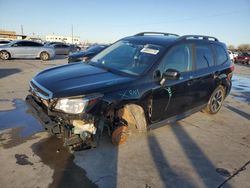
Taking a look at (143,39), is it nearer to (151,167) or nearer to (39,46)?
(151,167)

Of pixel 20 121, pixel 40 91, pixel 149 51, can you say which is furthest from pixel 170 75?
pixel 20 121

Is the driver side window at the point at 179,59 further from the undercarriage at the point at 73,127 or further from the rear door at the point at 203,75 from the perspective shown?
the undercarriage at the point at 73,127

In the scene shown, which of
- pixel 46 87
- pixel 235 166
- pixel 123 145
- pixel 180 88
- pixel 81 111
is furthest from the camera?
pixel 180 88

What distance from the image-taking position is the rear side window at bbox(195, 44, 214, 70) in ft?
18.7

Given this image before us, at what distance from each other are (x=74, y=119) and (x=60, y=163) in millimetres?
735

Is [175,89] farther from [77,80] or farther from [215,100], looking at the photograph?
[215,100]

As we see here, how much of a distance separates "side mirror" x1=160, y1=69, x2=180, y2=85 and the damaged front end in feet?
4.27

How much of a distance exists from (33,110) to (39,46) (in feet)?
59.1

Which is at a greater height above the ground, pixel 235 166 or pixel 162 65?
pixel 162 65

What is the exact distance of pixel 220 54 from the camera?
6.70 meters

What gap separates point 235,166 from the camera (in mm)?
4305

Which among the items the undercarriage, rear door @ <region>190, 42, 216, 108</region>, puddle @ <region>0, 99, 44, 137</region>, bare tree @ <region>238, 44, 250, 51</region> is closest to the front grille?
the undercarriage

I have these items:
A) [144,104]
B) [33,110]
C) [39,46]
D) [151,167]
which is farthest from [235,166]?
[39,46]

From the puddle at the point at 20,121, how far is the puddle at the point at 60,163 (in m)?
0.56
